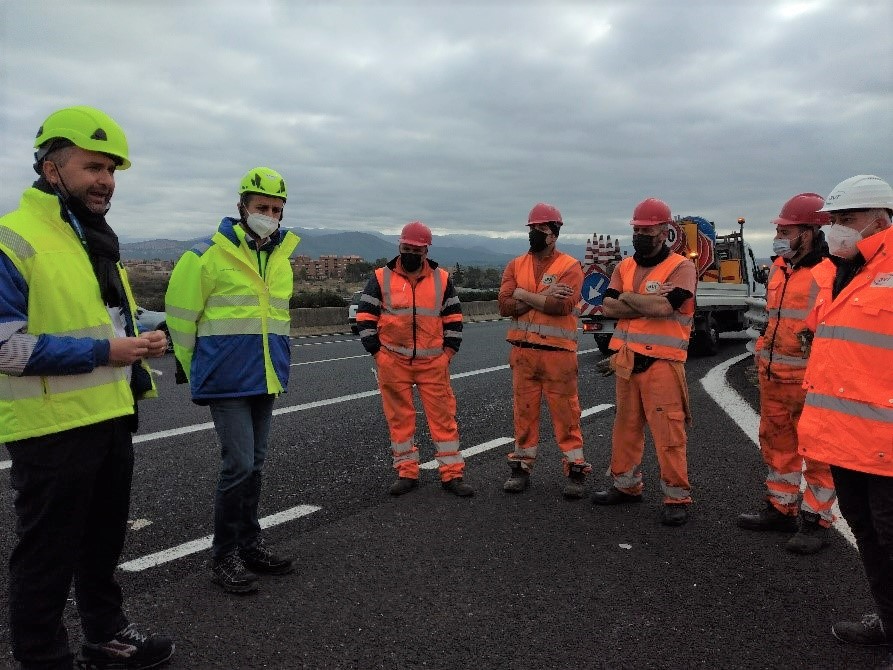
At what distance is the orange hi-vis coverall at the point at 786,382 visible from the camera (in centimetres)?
477

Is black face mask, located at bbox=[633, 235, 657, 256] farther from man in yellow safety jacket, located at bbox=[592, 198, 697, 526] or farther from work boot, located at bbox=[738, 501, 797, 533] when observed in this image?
work boot, located at bbox=[738, 501, 797, 533]

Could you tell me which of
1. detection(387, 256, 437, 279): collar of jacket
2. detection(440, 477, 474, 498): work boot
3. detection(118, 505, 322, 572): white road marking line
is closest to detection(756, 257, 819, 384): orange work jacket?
detection(440, 477, 474, 498): work boot

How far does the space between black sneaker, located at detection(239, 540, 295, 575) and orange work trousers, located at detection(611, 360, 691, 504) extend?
2567 millimetres

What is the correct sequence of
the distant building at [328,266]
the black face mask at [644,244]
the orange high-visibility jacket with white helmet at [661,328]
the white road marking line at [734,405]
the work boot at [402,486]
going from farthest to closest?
the distant building at [328,266], the white road marking line at [734,405], the work boot at [402,486], the black face mask at [644,244], the orange high-visibility jacket with white helmet at [661,328]

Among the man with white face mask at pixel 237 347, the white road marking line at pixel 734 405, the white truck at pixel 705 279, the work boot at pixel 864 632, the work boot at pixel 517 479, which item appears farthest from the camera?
the white truck at pixel 705 279

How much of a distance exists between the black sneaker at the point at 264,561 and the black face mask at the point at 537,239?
312 centimetres

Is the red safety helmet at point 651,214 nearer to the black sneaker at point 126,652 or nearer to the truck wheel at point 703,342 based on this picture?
the black sneaker at point 126,652

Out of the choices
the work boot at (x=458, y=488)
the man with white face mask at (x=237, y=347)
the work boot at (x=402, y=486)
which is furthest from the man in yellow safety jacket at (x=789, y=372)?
the man with white face mask at (x=237, y=347)

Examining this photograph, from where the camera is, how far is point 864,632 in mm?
3285

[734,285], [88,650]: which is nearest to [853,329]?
[88,650]

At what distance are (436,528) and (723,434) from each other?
3.98m

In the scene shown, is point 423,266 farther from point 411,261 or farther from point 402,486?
point 402,486

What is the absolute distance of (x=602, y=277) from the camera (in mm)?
14414

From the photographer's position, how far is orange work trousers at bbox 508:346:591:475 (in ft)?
18.6
